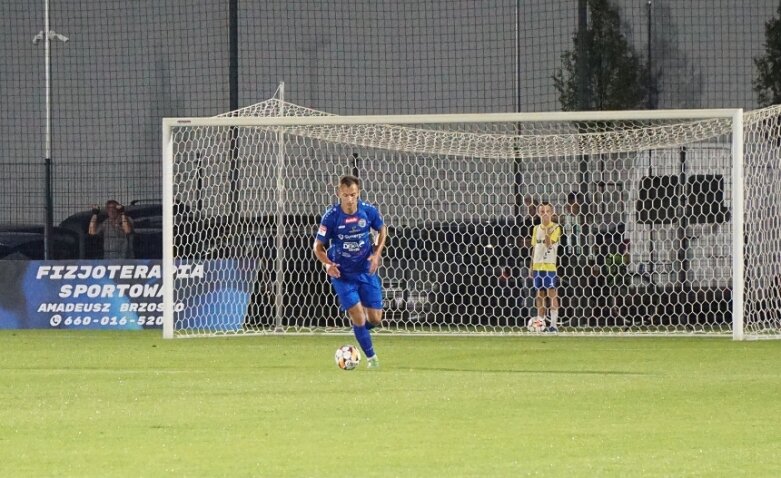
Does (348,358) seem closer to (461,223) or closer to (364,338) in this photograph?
(364,338)

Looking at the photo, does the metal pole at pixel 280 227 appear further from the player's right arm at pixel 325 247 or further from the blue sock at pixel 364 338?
the blue sock at pixel 364 338

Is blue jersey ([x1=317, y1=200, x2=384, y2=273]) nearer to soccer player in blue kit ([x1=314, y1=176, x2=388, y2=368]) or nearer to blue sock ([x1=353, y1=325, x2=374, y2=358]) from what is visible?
soccer player in blue kit ([x1=314, y1=176, x2=388, y2=368])

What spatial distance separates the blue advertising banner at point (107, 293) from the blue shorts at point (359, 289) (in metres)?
Answer: 6.56

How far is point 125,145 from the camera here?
2339cm

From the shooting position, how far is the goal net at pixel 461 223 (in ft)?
66.0

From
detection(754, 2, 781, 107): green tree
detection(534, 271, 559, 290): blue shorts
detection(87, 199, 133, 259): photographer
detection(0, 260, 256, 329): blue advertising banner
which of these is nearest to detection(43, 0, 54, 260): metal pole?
detection(87, 199, 133, 259): photographer

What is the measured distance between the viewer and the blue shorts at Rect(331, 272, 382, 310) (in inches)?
538

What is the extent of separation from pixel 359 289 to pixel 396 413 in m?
4.57

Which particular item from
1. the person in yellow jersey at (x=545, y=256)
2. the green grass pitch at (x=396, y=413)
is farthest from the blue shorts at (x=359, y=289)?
the person in yellow jersey at (x=545, y=256)

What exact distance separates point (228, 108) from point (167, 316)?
5485 millimetres

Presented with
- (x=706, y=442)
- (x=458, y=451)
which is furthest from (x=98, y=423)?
(x=706, y=442)

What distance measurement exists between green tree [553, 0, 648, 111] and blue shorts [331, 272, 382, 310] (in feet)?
30.8

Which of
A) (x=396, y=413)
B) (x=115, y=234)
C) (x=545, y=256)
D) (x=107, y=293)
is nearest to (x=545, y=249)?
(x=545, y=256)

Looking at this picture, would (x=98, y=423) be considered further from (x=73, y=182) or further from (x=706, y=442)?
(x=73, y=182)
